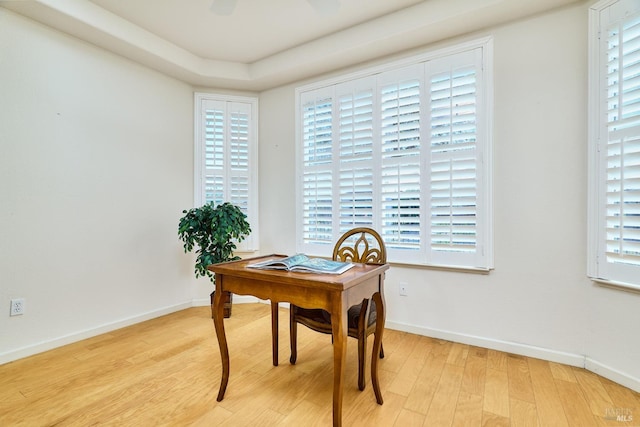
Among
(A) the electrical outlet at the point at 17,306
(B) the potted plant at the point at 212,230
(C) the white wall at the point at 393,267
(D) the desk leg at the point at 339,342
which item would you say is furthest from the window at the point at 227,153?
(D) the desk leg at the point at 339,342

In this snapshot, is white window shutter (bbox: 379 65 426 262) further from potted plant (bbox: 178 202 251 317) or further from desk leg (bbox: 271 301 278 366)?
potted plant (bbox: 178 202 251 317)

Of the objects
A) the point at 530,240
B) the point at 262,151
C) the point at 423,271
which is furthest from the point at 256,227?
the point at 530,240

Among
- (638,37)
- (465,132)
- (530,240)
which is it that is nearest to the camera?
(638,37)

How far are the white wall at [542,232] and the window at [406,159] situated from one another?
0.15 m

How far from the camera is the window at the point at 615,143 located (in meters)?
1.80

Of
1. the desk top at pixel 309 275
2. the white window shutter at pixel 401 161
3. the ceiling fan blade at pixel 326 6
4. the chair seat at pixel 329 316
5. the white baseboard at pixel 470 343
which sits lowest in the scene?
the white baseboard at pixel 470 343

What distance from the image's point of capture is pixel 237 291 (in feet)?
5.41

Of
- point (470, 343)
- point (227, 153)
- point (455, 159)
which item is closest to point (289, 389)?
point (470, 343)

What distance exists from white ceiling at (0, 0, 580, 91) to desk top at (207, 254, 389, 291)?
6.77 ft

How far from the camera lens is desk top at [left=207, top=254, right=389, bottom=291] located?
1.37 meters

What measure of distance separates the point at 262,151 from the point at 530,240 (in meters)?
2.92

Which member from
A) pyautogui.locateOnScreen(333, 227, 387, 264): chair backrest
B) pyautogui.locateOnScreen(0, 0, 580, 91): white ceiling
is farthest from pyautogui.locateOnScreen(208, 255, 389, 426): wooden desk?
pyautogui.locateOnScreen(0, 0, 580, 91): white ceiling

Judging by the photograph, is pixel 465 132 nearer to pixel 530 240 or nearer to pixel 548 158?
pixel 548 158

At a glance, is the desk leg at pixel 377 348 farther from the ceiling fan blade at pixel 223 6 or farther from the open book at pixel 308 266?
the ceiling fan blade at pixel 223 6
